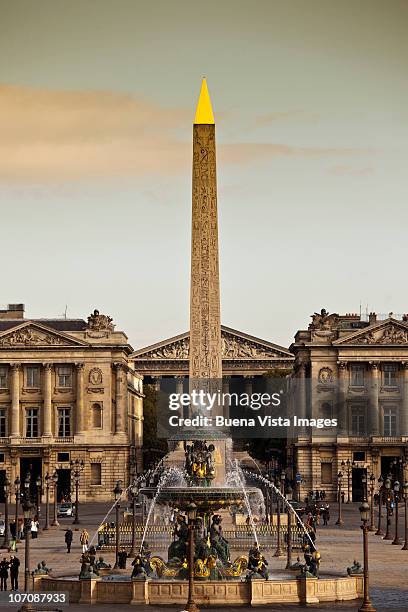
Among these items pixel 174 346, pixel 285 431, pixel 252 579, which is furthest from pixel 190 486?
pixel 174 346

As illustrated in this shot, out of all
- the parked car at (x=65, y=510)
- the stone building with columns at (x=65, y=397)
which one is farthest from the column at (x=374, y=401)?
the parked car at (x=65, y=510)

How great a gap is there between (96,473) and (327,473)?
1732cm

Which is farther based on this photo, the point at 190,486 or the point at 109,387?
the point at 109,387

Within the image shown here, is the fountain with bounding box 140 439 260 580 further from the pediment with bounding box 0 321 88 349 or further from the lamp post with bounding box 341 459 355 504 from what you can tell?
the pediment with bounding box 0 321 88 349

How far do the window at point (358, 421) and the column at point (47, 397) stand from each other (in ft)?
75.0

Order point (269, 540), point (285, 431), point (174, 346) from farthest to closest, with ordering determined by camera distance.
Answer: point (174, 346) → point (285, 431) → point (269, 540)

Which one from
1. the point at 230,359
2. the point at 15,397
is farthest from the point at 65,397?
the point at 230,359

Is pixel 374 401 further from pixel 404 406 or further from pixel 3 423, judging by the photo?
pixel 3 423

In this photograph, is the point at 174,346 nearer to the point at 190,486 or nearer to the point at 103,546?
the point at 103,546

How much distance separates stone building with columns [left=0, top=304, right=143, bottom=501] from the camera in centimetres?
13650

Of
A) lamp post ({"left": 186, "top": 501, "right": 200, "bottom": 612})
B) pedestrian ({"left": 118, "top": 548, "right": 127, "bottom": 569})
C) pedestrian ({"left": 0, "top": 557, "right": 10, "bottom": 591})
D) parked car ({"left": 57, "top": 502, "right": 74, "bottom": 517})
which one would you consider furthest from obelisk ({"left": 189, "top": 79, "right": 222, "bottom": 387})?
lamp post ({"left": 186, "top": 501, "right": 200, "bottom": 612})

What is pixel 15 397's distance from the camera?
452ft

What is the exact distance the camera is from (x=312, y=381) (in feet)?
452

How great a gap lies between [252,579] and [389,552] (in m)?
24.8
